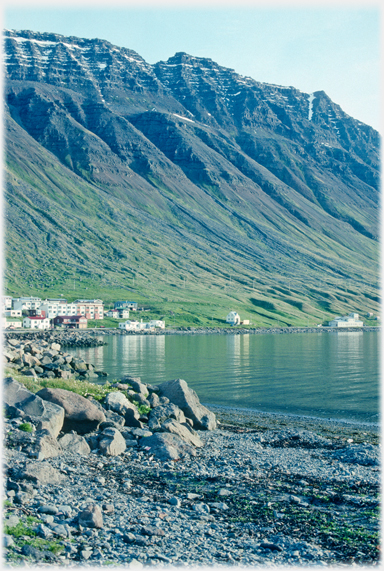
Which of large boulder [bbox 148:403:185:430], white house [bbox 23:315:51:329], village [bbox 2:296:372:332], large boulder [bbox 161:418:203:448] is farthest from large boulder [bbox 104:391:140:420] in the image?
white house [bbox 23:315:51:329]

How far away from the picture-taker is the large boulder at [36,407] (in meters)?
22.8

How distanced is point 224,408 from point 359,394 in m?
15.4

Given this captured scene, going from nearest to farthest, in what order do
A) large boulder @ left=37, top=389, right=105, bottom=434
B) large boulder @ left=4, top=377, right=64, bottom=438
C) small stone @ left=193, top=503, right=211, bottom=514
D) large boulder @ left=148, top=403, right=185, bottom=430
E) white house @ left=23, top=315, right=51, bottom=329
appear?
small stone @ left=193, top=503, right=211, bottom=514 < large boulder @ left=4, top=377, right=64, bottom=438 < large boulder @ left=37, top=389, right=105, bottom=434 < large boulder @ left=148, top=403, right=185, bottom=430 < white house @ left=23, top=315, right=51, bottom=329

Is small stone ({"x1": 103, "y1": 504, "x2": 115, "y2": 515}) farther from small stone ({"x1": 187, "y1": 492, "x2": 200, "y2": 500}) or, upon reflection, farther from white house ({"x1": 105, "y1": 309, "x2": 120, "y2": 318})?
white house ({"x1": 105, "y1": 309, "x2": 120, "y2": 318})

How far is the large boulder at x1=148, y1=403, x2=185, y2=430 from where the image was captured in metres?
28.6

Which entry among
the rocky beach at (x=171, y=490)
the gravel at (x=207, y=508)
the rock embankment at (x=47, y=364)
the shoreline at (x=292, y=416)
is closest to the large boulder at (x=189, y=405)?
the rocky beach at (x=171, y=490)

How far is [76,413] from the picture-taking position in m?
25.0

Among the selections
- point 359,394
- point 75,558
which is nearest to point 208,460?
point 75,558

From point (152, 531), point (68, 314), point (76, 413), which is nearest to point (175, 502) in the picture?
point (152, 531)

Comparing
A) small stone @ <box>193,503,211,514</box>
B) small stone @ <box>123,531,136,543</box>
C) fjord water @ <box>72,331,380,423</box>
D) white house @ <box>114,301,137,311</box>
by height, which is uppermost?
white house @ <box>114,301,137,311</box>

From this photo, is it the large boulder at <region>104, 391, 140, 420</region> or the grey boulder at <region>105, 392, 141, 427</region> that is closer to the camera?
the grey boulder at <region>105, 392, 141, 427</region>

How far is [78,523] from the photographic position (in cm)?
1427

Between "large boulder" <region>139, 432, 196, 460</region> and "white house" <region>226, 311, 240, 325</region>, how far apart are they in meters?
162

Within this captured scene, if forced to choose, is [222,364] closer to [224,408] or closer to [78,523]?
[224,408]
